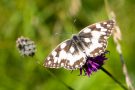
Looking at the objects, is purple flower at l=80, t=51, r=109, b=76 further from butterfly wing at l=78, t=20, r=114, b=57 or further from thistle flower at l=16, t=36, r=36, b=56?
thistle flower at l=16, t=36, r=36, b=56

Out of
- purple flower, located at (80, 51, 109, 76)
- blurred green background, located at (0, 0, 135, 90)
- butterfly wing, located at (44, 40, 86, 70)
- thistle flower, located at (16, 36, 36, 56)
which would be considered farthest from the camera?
blurred green background, located at (0, 0, 135, 90)

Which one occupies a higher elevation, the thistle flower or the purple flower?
the thistle flower

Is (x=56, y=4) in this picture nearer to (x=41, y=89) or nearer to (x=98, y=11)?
(x=98, y=11)

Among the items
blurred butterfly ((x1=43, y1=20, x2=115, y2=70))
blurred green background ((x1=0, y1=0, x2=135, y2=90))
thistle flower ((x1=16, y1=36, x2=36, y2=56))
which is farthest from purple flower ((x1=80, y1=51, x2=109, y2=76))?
blurred green background ((x1=0, y1=0, x2=135, y2=90))

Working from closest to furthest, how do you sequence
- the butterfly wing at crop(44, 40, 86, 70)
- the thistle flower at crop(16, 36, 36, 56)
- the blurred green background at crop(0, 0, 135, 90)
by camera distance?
the butterfly wing at crop(44, 40, 86, 70) → the thistle flower at crop(16, 36, 36, 56) → the blurred green background at crop(0, 0, 135, 90)

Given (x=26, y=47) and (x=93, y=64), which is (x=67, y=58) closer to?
(x=93, y=64)

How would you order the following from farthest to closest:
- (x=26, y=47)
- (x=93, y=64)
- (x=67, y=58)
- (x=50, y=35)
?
(x=50, y=35) < (x=26, y=47) < (x=93, y=64) < (x=67, y=58)

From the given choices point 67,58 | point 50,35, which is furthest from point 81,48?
point 50,35
